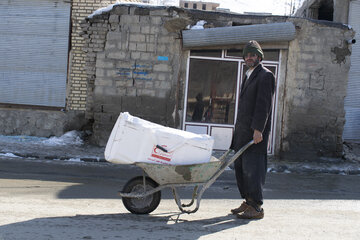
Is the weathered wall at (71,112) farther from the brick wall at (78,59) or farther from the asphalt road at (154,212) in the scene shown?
the asphalt road at (154,212)

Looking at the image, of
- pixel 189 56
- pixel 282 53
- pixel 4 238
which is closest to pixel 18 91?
pixel 189 56

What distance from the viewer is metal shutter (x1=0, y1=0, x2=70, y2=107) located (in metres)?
12.4

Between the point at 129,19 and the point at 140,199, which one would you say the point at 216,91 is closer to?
the point at 129,19

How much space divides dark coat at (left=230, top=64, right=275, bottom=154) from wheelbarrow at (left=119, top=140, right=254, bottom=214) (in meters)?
0.23

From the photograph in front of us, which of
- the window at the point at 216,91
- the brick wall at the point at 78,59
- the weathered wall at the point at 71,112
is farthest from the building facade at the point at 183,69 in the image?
the brick wall at the point at 78,59

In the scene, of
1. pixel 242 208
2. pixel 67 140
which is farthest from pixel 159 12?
pixel 242 208

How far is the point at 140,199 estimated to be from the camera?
4652 mm

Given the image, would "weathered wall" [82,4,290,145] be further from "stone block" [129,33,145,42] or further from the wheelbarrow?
the wheelbarrow

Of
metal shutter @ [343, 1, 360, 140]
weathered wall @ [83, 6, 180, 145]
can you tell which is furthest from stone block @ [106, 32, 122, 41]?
metal shutter @ [343, 1, 360, 140]

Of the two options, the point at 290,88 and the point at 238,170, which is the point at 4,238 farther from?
the point at 290,88

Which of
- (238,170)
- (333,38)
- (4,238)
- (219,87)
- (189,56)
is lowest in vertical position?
(4,238)

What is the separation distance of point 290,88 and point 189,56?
2748 millimetres

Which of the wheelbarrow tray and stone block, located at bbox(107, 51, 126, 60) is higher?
stone block, located at bbox(107, 51, 126, 60)

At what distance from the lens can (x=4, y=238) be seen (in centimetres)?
358
